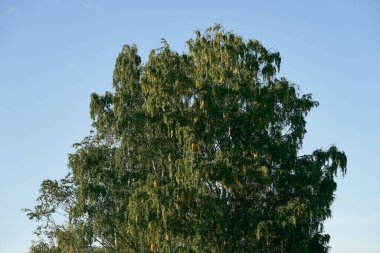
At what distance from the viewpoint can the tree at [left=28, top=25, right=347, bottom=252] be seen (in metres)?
32.6

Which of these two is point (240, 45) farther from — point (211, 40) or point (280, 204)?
point (280, 204)

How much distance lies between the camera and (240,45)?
37.3m

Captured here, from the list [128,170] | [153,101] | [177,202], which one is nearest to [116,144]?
[128,170]

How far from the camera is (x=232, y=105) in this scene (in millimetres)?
35500

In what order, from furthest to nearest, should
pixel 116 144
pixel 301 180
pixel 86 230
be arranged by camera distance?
1. pixel 116 144
2. pixel 86 230
3. pixel 301 180

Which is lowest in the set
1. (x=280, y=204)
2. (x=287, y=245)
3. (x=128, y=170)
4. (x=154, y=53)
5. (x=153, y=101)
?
(x=287, y=245)

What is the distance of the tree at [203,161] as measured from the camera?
32.6m

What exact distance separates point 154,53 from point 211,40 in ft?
12.1

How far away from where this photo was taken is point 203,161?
107 ft

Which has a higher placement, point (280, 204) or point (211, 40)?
point (211, 40)

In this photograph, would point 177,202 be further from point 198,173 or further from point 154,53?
point 154,53

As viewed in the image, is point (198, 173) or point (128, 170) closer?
point (198, 173)

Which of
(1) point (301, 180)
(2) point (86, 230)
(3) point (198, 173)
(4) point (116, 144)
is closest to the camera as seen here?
(3) point (198, 173)

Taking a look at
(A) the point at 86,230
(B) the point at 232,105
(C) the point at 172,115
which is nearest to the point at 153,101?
(C) the point at 172,115
